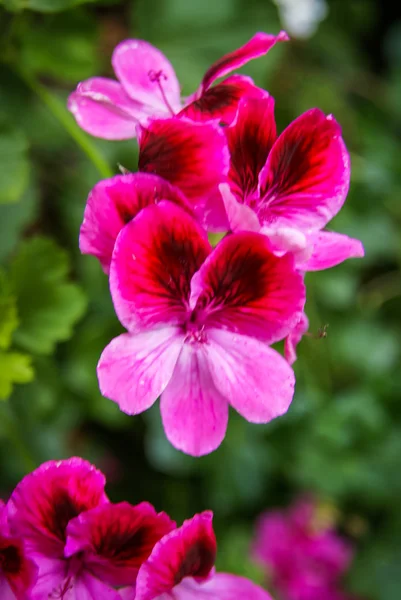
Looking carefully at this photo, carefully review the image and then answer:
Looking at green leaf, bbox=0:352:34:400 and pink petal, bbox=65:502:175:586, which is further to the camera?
green leaf, bbox=0:352:34:400

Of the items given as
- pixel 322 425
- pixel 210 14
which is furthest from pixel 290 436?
pixel 210 14

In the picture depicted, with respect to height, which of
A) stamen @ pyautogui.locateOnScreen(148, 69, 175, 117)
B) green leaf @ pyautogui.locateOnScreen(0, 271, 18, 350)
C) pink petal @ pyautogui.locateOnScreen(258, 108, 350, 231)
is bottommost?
green leaf @ pyautogui.locateOnScreen(0, 271, 18, 350)

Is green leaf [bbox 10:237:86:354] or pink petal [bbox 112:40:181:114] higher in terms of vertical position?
pink petal [bbox 112:40:181:114]

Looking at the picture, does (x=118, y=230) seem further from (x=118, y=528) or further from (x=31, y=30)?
(x=31, y=30)

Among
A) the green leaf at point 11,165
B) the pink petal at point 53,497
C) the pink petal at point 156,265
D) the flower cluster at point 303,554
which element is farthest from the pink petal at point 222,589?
the flower cluster at point 303,554

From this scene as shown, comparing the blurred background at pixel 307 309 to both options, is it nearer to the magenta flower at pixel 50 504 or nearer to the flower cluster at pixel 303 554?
the flower cluster at pixel 303 554

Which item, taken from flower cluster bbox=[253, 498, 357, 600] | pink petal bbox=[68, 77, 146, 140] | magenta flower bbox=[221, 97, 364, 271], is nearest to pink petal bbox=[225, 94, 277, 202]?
magenta flower bbox=[221, 97, 364, 271]

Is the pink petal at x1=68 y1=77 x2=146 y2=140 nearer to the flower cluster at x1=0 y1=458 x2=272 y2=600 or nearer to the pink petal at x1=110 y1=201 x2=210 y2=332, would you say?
the pink petal at x1=110 y1=201 x2=210 y2=332
